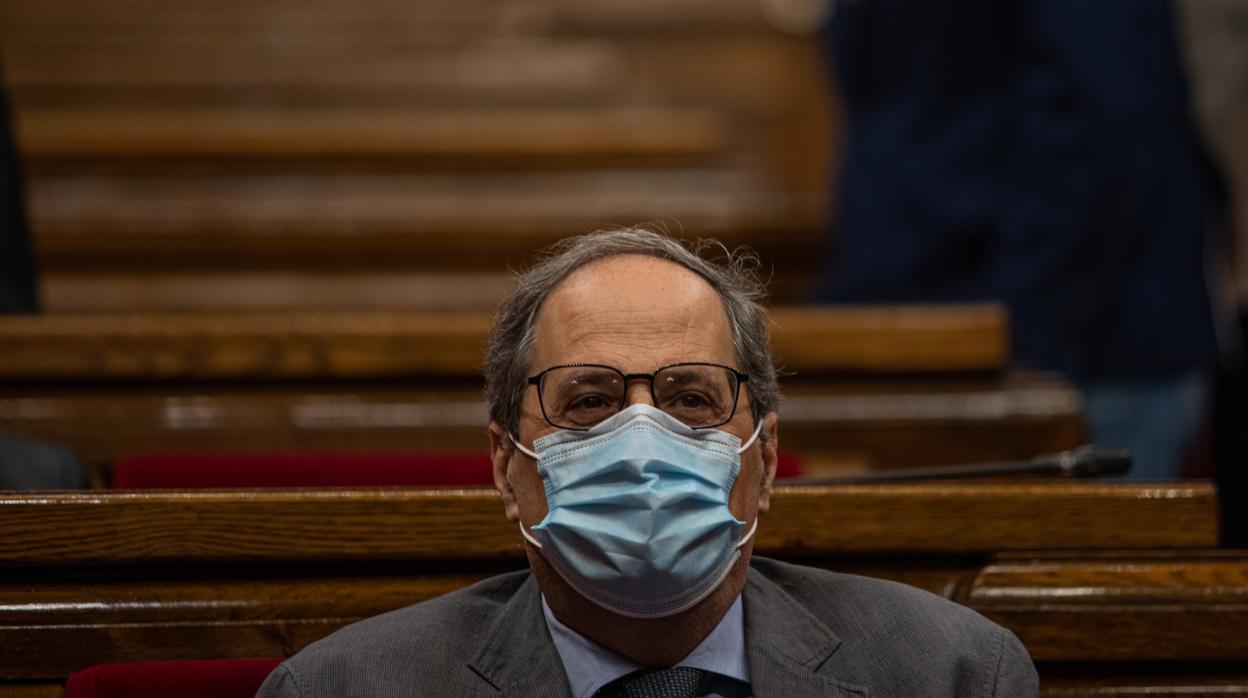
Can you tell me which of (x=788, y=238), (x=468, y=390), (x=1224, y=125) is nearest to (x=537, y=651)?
(x=468, y=390)

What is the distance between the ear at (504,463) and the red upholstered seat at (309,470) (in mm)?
212

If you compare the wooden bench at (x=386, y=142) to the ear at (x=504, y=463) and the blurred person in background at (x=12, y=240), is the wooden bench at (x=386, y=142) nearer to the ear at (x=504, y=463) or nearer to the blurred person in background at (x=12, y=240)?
the blurred person in background at (x=12, y=240)

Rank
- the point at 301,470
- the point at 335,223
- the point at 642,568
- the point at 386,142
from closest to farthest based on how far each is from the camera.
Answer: the point at 642,568
the point at 301,470
the point at 335,223
the point at 386,142

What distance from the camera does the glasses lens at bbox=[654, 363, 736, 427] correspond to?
683mm

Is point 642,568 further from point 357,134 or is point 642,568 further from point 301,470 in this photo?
point 357,134

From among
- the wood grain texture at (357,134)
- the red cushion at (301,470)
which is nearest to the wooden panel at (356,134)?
the wood grain texture at (357,134)

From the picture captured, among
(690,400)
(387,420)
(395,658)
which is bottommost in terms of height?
(387,420)

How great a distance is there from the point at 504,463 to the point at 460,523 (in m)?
0.06

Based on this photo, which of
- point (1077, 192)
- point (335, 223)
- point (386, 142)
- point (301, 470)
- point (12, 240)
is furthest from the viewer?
point (386, 142)

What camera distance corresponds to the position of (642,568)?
2.08ft

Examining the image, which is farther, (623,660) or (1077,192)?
(1077,192)

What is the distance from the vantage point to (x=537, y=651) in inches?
26.6

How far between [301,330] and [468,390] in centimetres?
14

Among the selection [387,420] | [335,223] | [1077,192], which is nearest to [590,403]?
[387,420]
